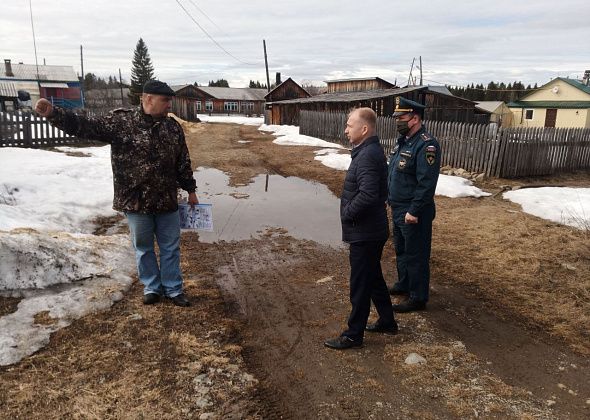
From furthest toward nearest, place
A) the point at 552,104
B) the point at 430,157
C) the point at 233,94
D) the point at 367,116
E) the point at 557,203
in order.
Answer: the point at 233,94 < the point at 552,104 < the point at 557,203 < the point at 430,157 < the point at 367,116

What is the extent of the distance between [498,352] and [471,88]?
81131 mm

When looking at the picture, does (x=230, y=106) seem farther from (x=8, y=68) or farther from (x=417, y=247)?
(x=417, y=247)

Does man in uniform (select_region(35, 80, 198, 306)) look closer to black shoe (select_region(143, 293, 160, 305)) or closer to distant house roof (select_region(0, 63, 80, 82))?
black shoe (select_region(143, 293, 160, 305))

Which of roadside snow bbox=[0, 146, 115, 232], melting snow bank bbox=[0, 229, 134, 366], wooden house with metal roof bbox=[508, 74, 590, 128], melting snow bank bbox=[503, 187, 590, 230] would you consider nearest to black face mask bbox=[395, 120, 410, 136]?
melting snow bank bbox=[0, 229, 134, 366]

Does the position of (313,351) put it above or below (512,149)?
below

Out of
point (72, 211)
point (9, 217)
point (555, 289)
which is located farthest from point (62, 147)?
point (555, 289)

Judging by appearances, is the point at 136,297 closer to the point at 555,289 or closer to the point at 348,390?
the point at 348,390

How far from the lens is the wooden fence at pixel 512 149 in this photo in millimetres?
11781

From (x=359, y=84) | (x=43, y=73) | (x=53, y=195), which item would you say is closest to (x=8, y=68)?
(x=43, y=73)

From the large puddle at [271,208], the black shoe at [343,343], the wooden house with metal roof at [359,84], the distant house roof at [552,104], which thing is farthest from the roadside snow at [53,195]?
the distant house roof at [552,104]

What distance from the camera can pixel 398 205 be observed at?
411 centimetres

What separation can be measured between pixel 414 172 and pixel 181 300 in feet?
8.12

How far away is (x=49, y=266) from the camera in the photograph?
13.5 ft

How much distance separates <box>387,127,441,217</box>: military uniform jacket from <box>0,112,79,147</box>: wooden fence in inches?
561
